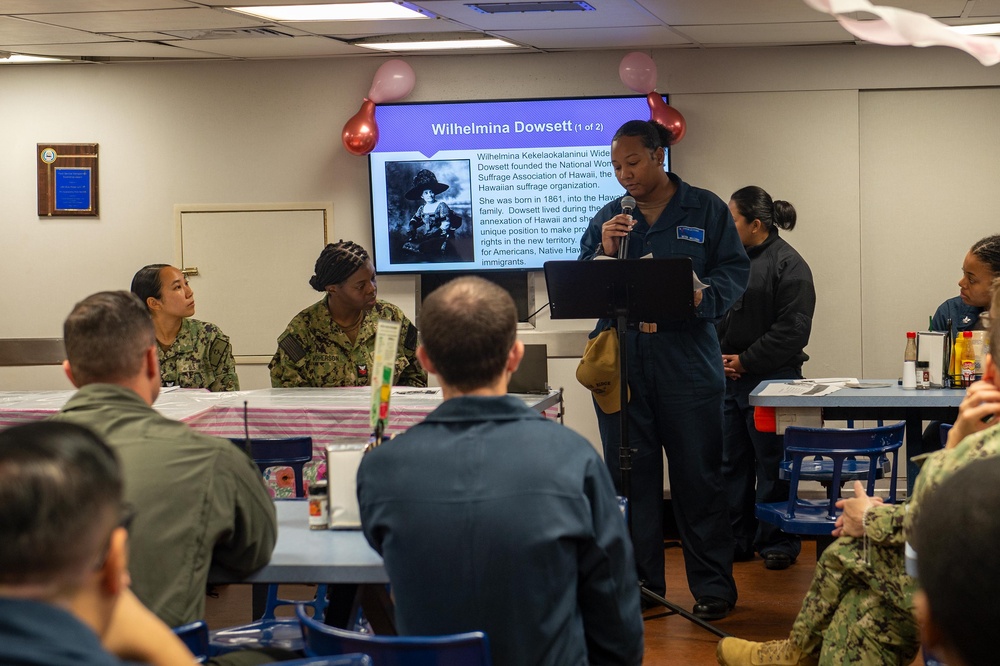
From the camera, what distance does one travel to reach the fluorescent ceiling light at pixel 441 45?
5.91 metres

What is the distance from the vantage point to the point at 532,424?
1.87 meters

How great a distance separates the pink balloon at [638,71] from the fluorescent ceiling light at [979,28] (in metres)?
1.53

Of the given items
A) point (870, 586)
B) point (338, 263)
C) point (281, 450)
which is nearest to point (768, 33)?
point (338, 263)

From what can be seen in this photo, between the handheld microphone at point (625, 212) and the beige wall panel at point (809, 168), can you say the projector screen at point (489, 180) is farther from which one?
the handheld microphone at point (625, 212)

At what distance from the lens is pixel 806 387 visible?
4.43 metres

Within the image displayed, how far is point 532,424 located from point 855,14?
3.69 m

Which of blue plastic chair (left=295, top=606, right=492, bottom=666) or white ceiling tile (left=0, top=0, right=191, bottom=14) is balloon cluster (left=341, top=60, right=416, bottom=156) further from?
blue plastic chair (left=295, top=606, right=492, bottom=666)

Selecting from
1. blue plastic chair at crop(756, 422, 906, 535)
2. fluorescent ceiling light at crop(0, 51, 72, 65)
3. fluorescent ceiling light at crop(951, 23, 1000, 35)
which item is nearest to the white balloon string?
blue plastic chair at crop(756, 422, 906, 535)

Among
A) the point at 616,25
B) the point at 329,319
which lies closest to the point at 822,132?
the point at 616,25

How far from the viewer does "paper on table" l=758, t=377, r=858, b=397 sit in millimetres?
4238

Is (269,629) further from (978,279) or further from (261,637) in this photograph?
(978,279)

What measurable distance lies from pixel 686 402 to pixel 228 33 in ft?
9.98

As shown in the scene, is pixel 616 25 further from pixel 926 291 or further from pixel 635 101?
pixel 926 291

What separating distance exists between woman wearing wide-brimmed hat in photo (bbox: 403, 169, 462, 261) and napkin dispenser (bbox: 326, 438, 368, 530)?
13.5 feet
